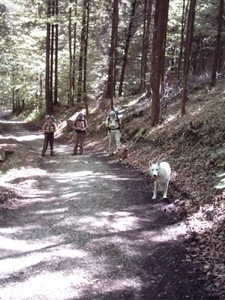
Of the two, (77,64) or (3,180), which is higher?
(77,64)

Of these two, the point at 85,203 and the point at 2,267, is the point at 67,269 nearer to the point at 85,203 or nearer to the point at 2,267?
the point at 2,267

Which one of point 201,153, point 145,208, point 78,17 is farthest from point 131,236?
point 78,17

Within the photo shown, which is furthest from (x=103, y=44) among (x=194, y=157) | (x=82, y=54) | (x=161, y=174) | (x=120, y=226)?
(x=120, y=226)

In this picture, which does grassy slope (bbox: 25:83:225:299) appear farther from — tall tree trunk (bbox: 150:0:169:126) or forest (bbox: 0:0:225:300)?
tall tree trunk (bbox: 150:0:169:126)

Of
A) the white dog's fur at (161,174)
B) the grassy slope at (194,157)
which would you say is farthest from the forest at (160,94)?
the white dog's fur at (161,174)

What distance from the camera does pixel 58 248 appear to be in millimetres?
5922

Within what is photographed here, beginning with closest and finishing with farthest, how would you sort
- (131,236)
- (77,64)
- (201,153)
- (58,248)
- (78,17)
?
(58,248)
(131,236)
(201,153)
(78,17)
(77,64)

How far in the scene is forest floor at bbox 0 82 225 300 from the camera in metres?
4.74

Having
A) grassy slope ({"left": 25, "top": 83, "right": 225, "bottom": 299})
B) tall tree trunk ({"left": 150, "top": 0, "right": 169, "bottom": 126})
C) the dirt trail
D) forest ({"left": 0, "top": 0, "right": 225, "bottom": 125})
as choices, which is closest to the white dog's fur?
grassy slope ({"left": 25, "top": 83, "right": 225, "bottom": 299})

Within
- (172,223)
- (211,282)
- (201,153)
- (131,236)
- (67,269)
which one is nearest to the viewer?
(211,282)

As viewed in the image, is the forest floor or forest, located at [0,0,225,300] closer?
the forest floor

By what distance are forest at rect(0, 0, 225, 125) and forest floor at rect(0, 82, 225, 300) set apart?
8711 millimetres

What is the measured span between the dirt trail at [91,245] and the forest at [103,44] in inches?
443

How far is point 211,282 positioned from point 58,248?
264 centimetres
